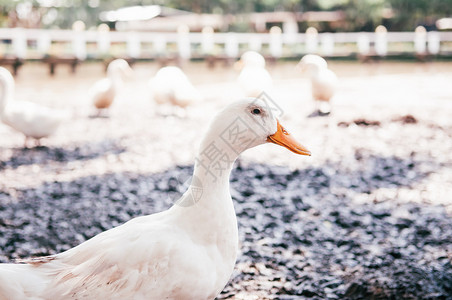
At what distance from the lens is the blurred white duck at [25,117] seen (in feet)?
21.6

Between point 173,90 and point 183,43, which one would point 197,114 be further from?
point 183,43

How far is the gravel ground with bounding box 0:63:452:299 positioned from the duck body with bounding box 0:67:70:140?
32 centimetres

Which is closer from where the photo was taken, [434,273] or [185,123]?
[434,273]

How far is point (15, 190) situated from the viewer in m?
5.22

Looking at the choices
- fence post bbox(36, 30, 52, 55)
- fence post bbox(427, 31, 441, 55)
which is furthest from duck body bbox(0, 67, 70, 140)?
fence post bbox(427, 31, 441, 55)

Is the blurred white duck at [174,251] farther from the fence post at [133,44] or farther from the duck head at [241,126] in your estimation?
the fence post at [133,44]

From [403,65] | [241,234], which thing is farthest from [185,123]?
[403,65]

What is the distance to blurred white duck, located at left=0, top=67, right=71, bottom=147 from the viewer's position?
6.59 meters

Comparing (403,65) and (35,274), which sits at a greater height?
(35,274)

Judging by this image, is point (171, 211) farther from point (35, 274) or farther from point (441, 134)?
point (441, 134)

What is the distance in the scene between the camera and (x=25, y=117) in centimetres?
658

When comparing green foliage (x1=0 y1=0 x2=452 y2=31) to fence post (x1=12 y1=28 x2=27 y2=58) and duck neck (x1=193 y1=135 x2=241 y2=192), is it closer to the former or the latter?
fence post (x1=12 y1=28 x2=27 y2=58)

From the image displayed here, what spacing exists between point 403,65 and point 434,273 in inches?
740

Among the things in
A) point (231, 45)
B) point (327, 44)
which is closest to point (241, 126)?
point (231, 45)
